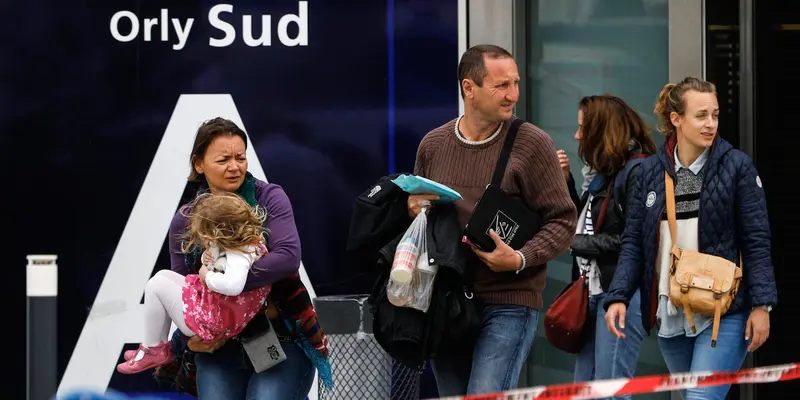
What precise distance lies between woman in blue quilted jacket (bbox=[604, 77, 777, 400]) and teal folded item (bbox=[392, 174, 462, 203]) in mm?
1103

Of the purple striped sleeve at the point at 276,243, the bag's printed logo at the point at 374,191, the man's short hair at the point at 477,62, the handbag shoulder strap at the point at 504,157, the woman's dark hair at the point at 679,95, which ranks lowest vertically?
the purple striped sleeve at the point at 276,243

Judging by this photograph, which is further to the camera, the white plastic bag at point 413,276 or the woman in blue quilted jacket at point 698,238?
the woman in blue quilted jacket at point 698,238

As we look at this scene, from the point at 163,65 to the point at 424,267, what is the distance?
3.22 metres

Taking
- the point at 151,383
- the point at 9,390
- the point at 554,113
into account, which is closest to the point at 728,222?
the point at 554,113

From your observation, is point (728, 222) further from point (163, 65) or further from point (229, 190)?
point (163, 65)

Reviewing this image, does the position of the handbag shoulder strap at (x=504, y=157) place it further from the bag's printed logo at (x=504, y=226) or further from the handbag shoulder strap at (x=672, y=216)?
the handbag shoulder strap at (x=672, y=216)

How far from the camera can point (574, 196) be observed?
7477 mm

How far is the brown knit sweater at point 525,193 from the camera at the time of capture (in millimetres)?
5602

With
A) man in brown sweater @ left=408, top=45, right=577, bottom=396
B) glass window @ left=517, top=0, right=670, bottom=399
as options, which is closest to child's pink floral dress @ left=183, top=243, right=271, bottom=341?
man in brown sweater @ left=408, top=45, right=577, bottom=396

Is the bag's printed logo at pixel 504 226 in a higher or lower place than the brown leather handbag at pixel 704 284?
higher

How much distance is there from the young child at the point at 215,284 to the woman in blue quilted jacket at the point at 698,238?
5.50ft

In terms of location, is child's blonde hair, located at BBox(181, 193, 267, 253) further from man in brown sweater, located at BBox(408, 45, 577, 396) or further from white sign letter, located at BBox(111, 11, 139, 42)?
white sign letter, located at BBox(111, 11, 139, 42)

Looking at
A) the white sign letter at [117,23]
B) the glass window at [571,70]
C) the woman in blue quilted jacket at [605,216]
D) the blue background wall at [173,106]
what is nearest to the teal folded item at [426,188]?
the woman in blue quilted jacket at [605,216]

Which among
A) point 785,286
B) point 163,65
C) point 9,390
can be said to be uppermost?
point 163,65
